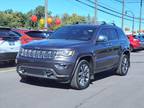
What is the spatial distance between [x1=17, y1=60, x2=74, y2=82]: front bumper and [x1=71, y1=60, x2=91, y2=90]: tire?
8.9 inches

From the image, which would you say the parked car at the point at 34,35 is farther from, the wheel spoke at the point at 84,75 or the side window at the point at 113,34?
the wheel spoke at the point at 84,75

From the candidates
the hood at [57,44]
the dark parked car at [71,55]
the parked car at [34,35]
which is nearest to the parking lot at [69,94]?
the dark parked car at [71,55]

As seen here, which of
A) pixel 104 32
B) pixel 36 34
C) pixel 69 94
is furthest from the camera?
pixel 36 34

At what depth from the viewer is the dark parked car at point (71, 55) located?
354 inches

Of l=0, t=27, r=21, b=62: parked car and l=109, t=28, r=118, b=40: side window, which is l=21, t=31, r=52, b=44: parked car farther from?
l=109, t=28, r=118, b=40: side window

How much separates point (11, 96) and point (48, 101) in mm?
963

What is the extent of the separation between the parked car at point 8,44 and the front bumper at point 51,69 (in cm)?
395

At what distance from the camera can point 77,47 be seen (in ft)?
30.5

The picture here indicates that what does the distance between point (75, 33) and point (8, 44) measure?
3704 mm

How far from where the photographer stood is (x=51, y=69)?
8.99m

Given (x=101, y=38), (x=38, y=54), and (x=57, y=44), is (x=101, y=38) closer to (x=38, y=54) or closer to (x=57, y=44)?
(x=57, y=44)

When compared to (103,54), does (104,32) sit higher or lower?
higher

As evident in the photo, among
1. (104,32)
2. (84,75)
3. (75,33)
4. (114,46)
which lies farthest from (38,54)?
→ (114,46)

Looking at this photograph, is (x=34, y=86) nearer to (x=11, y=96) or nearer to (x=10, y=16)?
(x=11, y=96)
